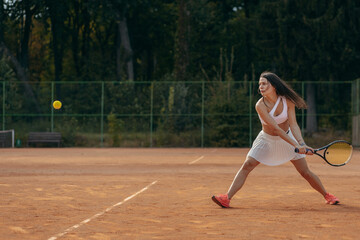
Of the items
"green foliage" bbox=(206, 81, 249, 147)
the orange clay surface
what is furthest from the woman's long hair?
"green foliage" bbox=(206, 81, 249, 147)

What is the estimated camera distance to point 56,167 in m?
16.1

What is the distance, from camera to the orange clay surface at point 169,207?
6238 millimetres

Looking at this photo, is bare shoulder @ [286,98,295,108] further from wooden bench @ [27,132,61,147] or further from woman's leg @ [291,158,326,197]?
wooden bench @ [27,132,61,147]

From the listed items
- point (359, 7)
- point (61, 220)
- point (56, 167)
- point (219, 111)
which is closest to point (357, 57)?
point (359, 7)

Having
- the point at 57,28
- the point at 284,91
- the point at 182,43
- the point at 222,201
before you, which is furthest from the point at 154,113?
the point at 284,91

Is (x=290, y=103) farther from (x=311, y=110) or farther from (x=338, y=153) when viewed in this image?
(x=311, y=110)

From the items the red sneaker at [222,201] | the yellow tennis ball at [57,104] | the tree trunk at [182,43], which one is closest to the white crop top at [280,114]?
the red sneaker at [222,201]

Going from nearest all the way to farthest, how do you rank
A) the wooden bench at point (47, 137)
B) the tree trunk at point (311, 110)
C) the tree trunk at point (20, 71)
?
the wooden bench at point (47, 137)
the tree trunk at point (311, 110)
the tree trunk at point (20, 71)

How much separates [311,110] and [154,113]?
819 centimetres

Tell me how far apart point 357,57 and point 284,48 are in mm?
3749

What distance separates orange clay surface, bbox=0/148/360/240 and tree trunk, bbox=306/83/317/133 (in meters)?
15.7

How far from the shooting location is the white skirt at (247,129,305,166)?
769 cm

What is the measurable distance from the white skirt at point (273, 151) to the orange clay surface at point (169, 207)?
0.65 m

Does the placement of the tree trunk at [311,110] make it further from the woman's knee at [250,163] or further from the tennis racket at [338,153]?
the woman's knee at [250,163]
